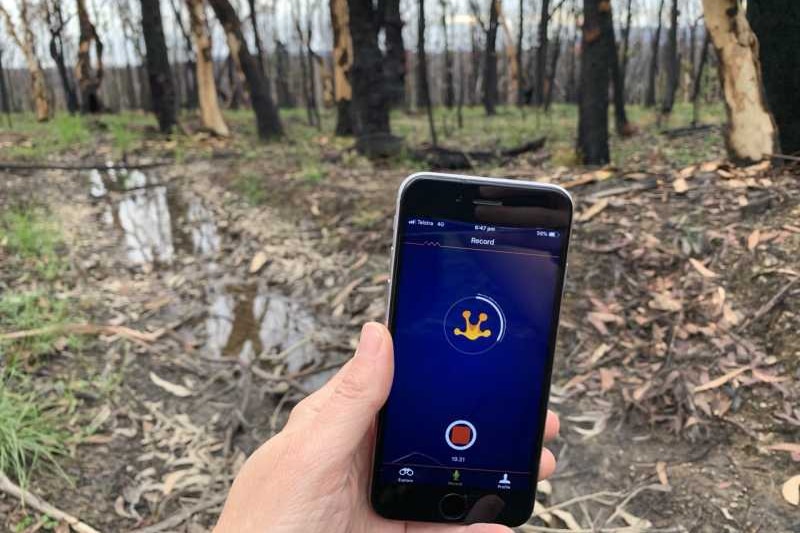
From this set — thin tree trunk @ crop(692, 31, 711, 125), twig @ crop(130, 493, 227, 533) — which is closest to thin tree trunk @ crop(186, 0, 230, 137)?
thin tree trunk @ crop(692, 31, 711, 125)

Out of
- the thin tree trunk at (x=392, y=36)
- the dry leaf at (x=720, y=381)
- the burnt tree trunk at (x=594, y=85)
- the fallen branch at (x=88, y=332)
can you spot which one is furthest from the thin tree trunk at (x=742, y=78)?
the thin tree trunk at (x=392, y=36)

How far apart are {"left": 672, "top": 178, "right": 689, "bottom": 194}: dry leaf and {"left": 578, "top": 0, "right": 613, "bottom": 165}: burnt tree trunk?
251 centimetres

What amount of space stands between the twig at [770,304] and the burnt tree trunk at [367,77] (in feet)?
21.9

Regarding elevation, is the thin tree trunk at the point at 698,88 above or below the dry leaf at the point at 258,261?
above

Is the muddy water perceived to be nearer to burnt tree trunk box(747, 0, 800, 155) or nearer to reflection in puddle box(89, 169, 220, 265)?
reflection in puddle box(89, 169, 220, 265)

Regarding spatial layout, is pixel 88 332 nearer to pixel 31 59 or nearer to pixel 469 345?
pixel 469 345

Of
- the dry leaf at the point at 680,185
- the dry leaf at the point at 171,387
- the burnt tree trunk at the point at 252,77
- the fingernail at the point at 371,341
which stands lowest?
the dry leaf at the point at 171,387

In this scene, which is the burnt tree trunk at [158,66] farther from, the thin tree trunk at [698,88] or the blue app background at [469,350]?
the blue app background at [469,350]

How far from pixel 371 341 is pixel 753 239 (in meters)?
3.37

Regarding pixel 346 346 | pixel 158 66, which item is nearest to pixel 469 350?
pixel 346 346

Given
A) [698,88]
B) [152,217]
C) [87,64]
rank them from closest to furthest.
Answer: [152,217] → [698,88] → [87,64]

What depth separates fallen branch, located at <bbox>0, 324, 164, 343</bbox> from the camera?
13.0 ft

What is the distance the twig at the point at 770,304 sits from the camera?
3.35 meters

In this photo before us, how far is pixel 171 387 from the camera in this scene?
3.87 metres
